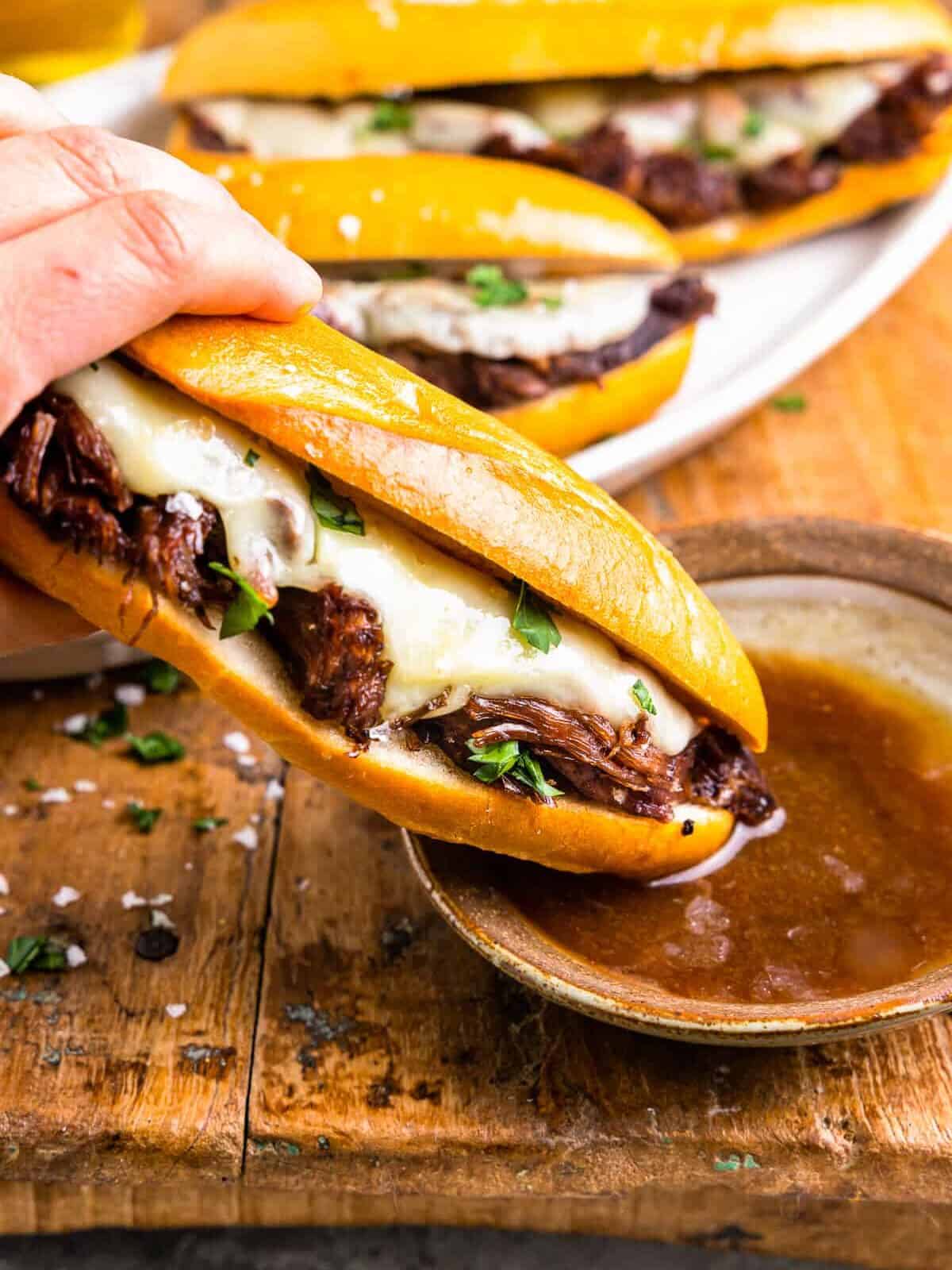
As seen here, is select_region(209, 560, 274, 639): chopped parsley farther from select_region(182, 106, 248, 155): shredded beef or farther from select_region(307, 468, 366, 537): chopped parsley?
select_region(182, 106, 248, 155): shredded beef

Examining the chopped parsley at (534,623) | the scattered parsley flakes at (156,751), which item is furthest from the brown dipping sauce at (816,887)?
the scattered parsley flakes at (156,751)

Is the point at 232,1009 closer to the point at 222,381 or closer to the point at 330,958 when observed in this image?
the point at 330,958

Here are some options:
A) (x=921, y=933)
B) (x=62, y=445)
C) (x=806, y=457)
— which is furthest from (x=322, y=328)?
(x=806, y=457)

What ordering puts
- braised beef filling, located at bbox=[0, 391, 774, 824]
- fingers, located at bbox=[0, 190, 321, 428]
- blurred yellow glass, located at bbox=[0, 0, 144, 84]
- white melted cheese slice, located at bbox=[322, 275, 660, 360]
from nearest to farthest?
fingers, located at bbox=[0, 190, 321, 428]
braised beef filling, located at bbox=[0, 391, 774, 824]
white melted cheese slice, located at bbox=[322, 275, 660, 360]
blurred yellow glass, located at bbox=[0, 0, 144, 84]

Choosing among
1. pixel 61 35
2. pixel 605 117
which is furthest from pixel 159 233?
pixel 61 35

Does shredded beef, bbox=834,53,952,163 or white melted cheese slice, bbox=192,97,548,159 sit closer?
white melted cheese slice, bbox=192,97,548,159

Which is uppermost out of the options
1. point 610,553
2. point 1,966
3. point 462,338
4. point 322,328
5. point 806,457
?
point 322,328

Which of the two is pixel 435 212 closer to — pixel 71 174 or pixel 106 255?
Answer: pixel 71 174

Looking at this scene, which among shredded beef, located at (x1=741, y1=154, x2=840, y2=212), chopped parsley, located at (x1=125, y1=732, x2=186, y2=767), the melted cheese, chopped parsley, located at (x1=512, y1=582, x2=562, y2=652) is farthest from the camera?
shredded beef, located at (x1=741, y1=154, x2=840, y2=212)

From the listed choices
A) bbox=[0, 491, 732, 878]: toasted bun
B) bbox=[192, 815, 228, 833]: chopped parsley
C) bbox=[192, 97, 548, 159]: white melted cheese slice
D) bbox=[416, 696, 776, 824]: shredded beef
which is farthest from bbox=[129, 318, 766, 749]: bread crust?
bbox=[192, 97, 548, 159]: white melted cheese slice
